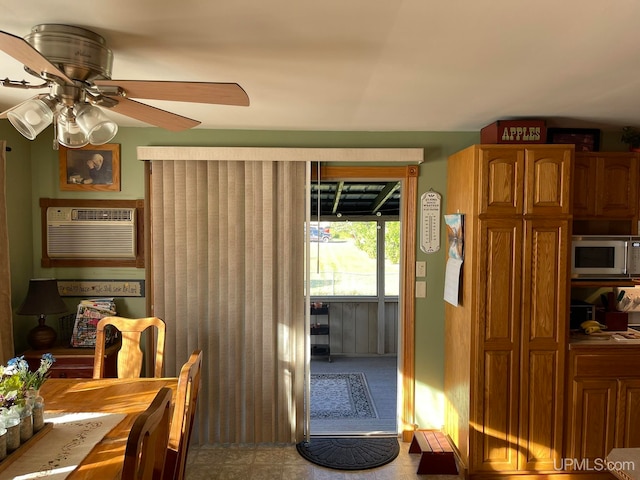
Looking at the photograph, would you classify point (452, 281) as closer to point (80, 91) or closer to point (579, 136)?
point (579, 136)

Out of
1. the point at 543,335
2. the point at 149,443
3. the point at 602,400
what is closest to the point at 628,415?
the point at 602,400

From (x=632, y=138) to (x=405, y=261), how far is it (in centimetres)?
175

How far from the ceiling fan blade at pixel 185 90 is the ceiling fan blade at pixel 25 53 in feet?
0.62

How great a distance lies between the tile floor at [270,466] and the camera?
10.1ft

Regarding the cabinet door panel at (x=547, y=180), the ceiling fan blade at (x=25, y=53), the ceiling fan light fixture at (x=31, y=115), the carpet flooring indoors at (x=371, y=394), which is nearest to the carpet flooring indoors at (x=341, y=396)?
the carpet flooring indoors at (x=371, y=394)

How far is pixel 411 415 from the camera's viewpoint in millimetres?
3562

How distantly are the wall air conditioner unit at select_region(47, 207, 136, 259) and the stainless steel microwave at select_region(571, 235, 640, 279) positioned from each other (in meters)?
3.01

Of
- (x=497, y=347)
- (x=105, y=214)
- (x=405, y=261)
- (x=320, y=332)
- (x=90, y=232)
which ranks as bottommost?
(x=320, y=332)

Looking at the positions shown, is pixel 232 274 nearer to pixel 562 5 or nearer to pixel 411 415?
pixel 411 415

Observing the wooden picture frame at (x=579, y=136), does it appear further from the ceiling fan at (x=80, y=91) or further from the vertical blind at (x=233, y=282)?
the ceiling fan at (x=80, y=91)

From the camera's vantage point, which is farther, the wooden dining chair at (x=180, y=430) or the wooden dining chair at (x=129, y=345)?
the wooden dining chair at (x=129, y=345)

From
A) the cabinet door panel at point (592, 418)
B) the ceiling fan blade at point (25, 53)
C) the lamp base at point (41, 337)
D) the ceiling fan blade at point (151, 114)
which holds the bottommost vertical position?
the cabinet door panel at point (592, 418)

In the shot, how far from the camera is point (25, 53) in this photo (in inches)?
47.6

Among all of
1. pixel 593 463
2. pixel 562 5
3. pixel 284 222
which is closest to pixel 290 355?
pixel 284 222
